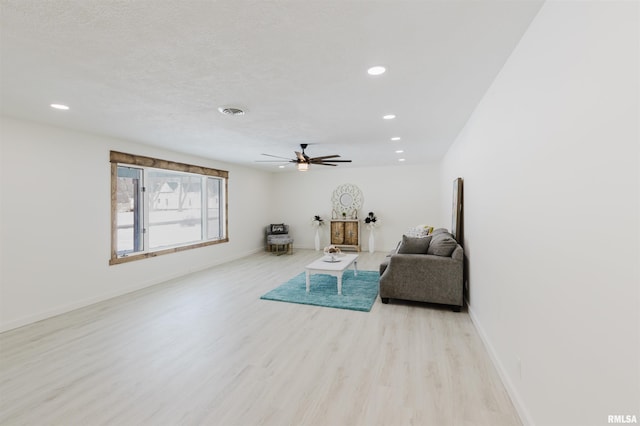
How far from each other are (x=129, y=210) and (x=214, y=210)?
2.12 m

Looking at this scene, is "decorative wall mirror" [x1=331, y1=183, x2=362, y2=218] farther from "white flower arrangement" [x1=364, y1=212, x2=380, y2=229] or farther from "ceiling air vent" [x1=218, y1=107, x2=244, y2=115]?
"ceiling air vent" [x1=218, y1=107, x2=244, y2=115]

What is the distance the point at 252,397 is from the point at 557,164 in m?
2.33

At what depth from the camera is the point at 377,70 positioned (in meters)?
2.30

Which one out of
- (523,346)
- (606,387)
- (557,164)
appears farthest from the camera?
(523,346)

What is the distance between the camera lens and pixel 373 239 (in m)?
8.02

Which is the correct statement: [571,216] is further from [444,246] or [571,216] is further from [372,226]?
[372,226]

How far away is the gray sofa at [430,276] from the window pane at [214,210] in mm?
4383

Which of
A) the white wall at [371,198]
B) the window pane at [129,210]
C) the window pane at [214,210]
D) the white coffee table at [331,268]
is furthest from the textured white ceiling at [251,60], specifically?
the white wall at [371,198]

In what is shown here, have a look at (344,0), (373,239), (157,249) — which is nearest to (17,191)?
(157,249)

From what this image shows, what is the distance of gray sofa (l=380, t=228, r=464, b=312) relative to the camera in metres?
3.62

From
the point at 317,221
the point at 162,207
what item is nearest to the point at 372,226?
the point at 317,221

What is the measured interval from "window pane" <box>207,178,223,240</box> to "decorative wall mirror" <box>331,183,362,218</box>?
10.7ft

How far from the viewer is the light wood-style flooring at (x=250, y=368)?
1.91 meters

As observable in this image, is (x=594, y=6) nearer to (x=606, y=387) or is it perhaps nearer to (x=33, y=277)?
(x=606, y=387)
